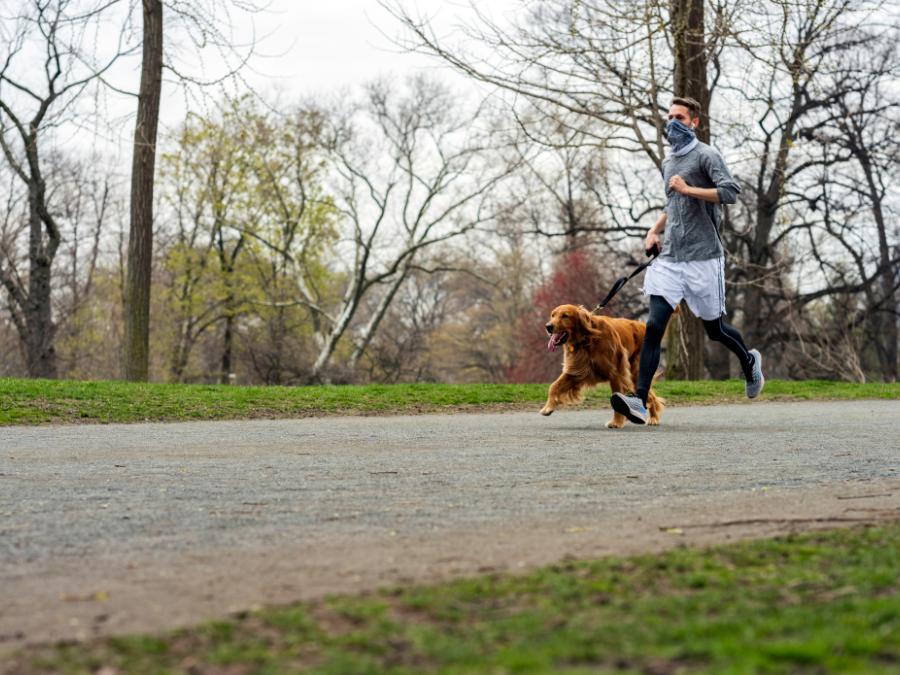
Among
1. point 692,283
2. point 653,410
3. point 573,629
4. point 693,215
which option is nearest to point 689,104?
point 693,215

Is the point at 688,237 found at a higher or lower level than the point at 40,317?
lower

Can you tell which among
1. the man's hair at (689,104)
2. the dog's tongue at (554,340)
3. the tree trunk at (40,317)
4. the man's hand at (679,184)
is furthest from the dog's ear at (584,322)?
the tree trunk at (40,317)

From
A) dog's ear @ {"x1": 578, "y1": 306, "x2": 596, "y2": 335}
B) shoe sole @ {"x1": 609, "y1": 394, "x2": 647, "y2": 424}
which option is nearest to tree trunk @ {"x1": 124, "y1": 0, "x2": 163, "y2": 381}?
dog's ear @ {"x1": 578, "y1": 306, "x2": 596, "y2": 335}

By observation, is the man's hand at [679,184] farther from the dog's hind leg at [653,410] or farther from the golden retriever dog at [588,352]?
the dog's hind leg at [653,410]

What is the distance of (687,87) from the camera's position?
20359 mm

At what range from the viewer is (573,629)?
295cm

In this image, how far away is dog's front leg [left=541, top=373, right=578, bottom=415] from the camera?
414 inches

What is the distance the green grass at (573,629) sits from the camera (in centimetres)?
266

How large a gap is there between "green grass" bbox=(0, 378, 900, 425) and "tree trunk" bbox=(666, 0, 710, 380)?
3442 millimetres

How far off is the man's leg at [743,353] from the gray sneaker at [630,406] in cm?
87

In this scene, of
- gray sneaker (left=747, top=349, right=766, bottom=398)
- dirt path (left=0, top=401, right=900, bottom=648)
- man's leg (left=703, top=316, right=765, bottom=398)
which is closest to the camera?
dirt path (left=0, top=401, right=900, bottom=648)

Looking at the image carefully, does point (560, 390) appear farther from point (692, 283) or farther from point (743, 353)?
point (692, 283)

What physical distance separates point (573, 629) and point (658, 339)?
6.66 m

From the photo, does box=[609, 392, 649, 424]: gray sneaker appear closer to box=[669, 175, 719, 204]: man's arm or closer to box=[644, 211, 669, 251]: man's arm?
box=[644, 211, 669, 251]: man's arm
